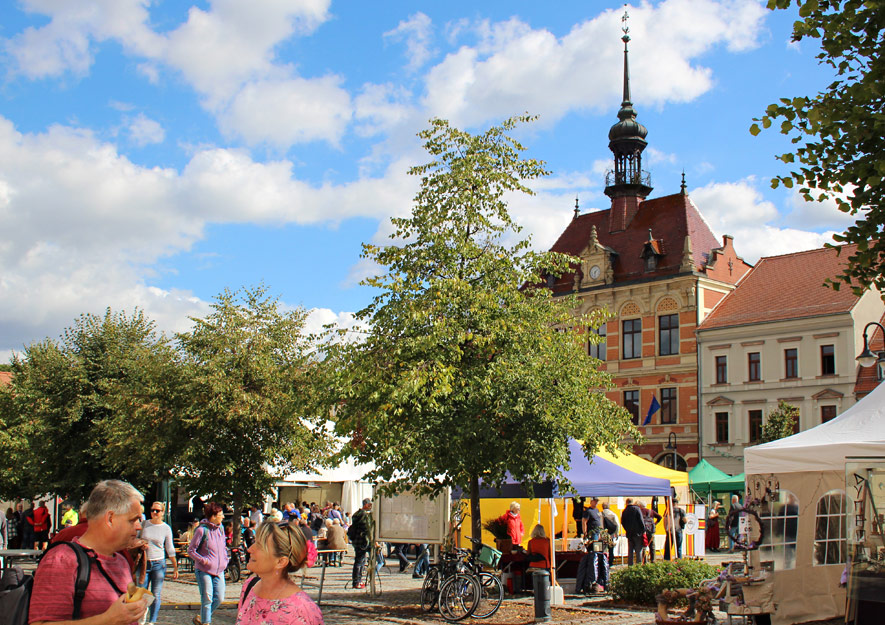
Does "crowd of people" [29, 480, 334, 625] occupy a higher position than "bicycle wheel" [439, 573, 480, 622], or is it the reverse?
"crowd of people" [29, 480, 334, 625]

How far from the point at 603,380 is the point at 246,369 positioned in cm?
1010

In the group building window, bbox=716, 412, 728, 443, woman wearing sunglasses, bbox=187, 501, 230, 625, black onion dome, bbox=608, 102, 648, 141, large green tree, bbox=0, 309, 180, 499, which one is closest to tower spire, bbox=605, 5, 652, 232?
black onion dome, bbox=608, 102, 648, 141

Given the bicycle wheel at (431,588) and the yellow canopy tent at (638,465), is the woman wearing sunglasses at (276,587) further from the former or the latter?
the yellow canopy tent at (638,465)

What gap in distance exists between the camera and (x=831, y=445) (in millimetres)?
11375

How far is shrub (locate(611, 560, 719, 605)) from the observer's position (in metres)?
13.2

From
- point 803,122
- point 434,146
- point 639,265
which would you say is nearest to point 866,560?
point 803,122

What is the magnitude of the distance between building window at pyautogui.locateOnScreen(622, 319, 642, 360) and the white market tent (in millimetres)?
34034

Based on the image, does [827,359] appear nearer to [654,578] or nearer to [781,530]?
[654,578]

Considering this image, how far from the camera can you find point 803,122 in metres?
8.74

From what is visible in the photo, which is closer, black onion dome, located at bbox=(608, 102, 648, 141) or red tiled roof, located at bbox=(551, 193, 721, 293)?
red tiled roof, located at bbox=(551, 193, 721, 293)

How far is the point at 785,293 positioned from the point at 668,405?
295 inches

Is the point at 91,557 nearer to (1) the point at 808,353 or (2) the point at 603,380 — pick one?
(2) the point at 603,380

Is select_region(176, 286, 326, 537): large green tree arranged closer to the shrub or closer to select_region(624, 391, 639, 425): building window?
the shrub

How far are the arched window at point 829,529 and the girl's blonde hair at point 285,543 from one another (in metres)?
9.50
